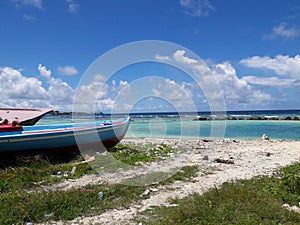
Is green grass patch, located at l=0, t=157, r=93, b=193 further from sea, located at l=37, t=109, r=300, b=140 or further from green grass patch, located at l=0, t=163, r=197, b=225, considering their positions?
sea, located at l=37, t=109, r=300, b=140

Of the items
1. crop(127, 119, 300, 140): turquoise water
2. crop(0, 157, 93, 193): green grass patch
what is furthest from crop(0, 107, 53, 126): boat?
crop(127, 119, 300, 140): turquoise water

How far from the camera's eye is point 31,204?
4.70 meters

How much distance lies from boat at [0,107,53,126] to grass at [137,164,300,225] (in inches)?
511

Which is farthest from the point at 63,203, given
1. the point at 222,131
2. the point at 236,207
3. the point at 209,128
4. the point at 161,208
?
the point at 209,128

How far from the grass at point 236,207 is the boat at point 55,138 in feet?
19.1

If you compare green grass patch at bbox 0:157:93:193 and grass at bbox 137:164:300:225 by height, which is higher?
grass at bbox 137:164:300:225

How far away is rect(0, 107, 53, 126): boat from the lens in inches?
605

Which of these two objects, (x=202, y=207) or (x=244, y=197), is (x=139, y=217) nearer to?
(x=202, y=207)

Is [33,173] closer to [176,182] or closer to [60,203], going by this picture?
[60,203]

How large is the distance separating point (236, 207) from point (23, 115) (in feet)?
51.2

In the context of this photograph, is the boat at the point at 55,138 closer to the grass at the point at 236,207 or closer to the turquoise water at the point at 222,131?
the grass at the point at 236,207

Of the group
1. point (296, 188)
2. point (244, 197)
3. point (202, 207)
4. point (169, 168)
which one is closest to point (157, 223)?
point (202, 207)

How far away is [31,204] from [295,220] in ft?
15.5

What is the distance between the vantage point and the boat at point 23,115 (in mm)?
15375
